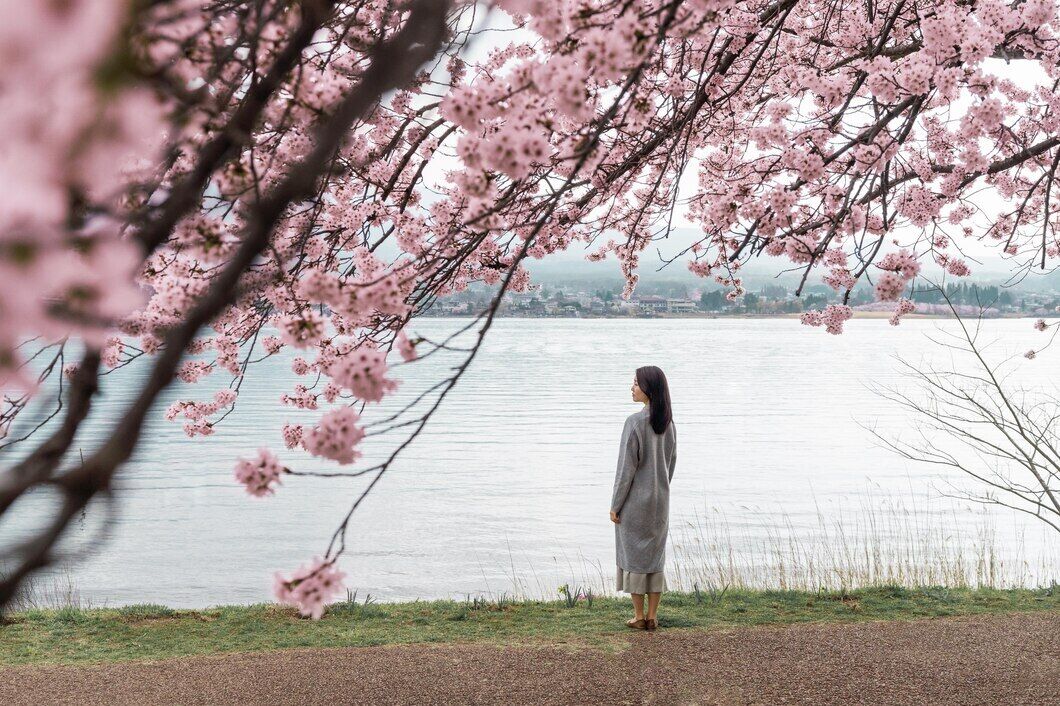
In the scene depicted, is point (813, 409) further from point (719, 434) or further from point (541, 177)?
point (541, 177)

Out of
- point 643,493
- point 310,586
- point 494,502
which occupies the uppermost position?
point 310,586

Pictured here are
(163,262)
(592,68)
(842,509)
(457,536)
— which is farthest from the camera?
(842,509)

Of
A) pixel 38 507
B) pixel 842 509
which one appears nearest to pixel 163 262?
pixel 842 509

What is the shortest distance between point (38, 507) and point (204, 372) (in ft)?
56.0

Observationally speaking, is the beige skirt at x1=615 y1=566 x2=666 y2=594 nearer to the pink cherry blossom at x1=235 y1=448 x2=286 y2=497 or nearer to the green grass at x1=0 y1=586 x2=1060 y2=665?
the green grass at x1=0 y1=586 x2=1060 y2=665

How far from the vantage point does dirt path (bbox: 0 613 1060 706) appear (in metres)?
4.91

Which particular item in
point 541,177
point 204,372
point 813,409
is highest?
point 541,177

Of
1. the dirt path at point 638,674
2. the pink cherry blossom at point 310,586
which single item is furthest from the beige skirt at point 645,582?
the pink cherry blossom at point 310,586

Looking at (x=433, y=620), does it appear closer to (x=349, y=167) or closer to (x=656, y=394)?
(x=656, y=394)

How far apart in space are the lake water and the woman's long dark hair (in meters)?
2.02

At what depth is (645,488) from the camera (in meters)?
6.06

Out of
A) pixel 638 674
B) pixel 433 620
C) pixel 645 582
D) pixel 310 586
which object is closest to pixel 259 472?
pixel 310 586

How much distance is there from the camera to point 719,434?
2878 centimetres

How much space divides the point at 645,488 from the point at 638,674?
1.25 metres
